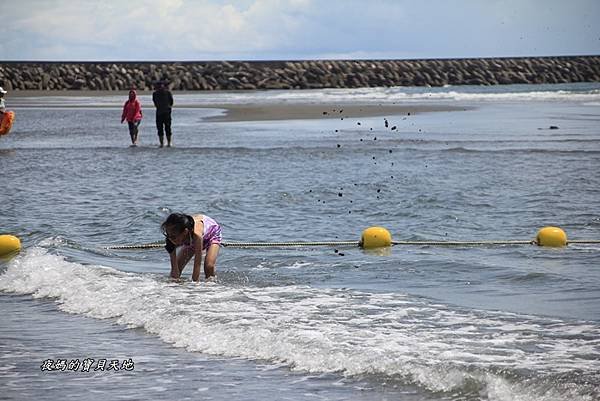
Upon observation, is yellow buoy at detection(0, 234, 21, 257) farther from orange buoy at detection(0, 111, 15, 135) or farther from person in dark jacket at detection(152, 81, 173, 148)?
person in dark jacket at detection(152, 81, 173, 148)

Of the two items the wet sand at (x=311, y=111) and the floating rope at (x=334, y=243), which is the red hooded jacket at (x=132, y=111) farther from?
the floating rope at (x=334, y=243)

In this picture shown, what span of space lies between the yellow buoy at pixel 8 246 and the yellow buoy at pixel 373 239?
4.01 metres

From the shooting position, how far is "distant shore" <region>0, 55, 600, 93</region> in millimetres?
69188

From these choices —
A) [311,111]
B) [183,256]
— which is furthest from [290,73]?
[183,256]

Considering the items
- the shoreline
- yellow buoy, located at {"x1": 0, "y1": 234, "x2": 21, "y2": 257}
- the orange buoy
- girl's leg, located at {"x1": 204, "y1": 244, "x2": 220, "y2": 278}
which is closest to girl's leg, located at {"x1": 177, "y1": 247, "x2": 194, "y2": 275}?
girl's leg, located at {"x1": 204, "y1": 244, "x2": 220, "y2": 278}

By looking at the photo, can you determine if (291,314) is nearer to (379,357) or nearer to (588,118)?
(379,357)

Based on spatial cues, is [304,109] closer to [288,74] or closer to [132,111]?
[132,111]

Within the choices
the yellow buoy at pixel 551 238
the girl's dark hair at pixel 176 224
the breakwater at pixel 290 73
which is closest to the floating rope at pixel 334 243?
the yellow buoy at pixel 551 238

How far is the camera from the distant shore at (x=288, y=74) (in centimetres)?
6919

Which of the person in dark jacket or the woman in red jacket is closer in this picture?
the person in dark jacket

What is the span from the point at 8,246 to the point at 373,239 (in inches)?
166

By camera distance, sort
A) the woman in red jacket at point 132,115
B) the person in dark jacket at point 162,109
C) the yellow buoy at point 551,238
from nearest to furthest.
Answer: the yellow buoy at point 551,238, the person in dark jacket at point 162,109, the woman in red jacket at point 132,115

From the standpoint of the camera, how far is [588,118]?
34.9m

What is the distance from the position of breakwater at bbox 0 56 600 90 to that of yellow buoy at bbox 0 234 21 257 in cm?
5548
